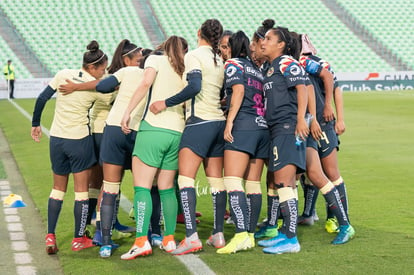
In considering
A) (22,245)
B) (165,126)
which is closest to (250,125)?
(165,126)

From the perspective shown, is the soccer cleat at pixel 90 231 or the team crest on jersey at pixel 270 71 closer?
the team crest on jersey at pixel 270 71

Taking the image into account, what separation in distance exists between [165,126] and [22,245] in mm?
1925

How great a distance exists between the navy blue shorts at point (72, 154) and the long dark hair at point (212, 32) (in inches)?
57.3

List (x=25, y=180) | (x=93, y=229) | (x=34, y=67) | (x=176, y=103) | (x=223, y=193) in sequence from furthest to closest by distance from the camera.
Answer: (x=34, y=67) → (x=25, y=180) → (x=93, y=229) → (x=223, y=193) → (x=176, y=103)

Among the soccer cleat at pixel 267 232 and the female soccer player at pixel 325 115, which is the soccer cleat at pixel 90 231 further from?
the female soccer player at pixel 325 115

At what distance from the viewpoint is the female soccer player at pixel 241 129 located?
6.63m

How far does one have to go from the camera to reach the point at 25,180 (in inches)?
468

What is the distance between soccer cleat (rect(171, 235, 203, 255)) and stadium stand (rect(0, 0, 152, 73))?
98.5 ft

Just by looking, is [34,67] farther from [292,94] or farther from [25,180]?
[292,94]

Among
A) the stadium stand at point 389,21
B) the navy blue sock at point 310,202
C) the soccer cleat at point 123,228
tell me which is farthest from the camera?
the stadium stand at point 389,21

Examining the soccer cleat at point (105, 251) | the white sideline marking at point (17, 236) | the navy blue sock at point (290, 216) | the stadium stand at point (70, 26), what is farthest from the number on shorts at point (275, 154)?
the stadium stand at point (70, 26)

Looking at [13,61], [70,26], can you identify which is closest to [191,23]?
[70,26]

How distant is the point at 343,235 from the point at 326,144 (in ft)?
3.01

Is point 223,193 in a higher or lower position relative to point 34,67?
higher
